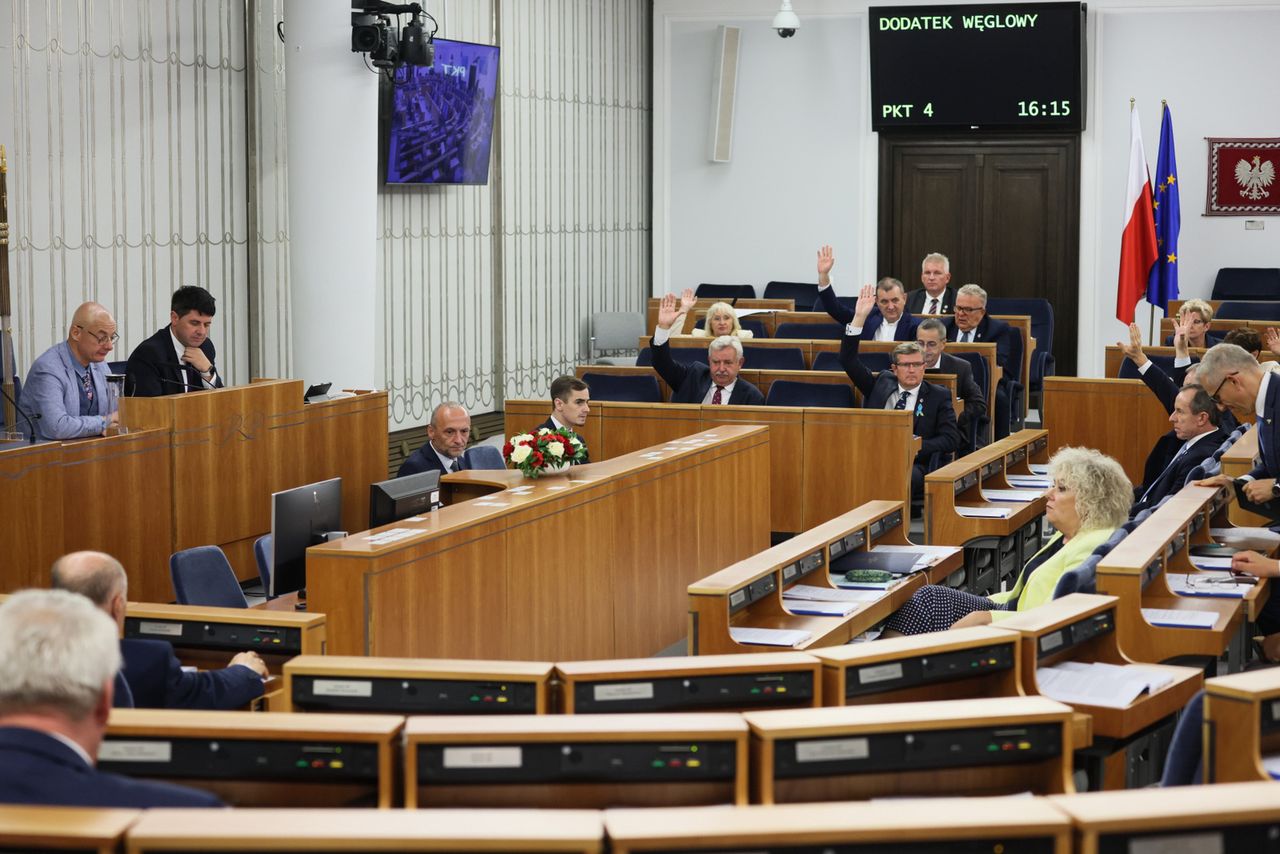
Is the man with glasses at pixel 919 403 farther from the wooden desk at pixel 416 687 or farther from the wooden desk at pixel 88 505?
the wooden desk at pixel 416 687

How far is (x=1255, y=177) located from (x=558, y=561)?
35.9 ft

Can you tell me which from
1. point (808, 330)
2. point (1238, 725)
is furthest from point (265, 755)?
point (808, 330)

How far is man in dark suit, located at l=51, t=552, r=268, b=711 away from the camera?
3439mm

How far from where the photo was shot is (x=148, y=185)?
9391 millimetres

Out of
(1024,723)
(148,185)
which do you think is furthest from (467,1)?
(1024,723)

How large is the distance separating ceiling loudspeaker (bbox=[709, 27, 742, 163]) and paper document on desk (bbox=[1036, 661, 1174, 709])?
11907 mm

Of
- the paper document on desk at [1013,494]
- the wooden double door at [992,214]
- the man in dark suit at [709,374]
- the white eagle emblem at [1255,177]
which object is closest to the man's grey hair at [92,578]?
the paper document on desk at [1013,494]

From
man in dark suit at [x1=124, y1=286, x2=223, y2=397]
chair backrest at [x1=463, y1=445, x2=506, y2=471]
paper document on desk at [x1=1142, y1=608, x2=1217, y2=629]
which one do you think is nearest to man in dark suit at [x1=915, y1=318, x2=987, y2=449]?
chair backrest at [x1=463, y1=445, x2=506, y2=471]

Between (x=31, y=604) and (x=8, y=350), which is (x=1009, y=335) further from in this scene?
(x=31, y=604)

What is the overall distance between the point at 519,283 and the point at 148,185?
4651 mm

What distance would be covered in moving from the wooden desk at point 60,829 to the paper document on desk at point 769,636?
2947mm

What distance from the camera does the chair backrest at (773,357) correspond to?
34.2 ft

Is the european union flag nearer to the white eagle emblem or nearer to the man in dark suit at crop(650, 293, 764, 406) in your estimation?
the white eagle emblem

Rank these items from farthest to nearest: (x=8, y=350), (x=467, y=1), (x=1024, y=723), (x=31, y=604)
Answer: (x=467, y=1) → (x=8, y=350) → (x=1024, y=723) → (x=31, y=604)
